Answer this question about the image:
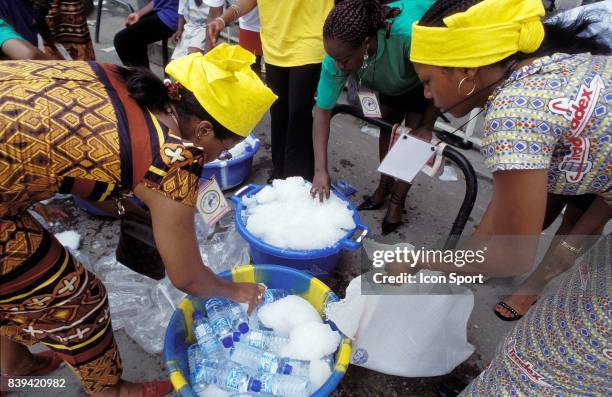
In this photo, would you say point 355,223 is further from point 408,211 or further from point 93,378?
point 93,378

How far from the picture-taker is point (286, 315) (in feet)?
5.67

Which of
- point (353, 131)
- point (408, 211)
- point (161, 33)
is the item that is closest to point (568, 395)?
point (408, 211)

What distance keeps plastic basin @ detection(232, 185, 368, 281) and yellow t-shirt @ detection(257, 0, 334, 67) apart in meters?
0.83

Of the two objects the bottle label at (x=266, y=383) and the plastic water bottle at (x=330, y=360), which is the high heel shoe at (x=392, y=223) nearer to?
the plastic water bottle at (x=330, y=360)

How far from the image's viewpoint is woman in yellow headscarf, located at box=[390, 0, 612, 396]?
34.8 inches

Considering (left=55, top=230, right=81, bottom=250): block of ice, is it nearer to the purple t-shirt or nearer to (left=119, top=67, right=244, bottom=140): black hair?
(left=119, top=67, right=244, bottom=140): black hair

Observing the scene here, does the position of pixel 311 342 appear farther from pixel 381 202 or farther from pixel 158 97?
pixel 381 202

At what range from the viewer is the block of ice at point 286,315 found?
1.73m

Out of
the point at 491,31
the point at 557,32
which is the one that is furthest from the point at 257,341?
the point at 557,32

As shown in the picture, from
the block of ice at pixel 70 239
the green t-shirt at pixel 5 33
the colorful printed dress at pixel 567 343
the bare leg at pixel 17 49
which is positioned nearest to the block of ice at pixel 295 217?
the colorful printed dress at pixel 567 343

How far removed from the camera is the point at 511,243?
3.41 ft

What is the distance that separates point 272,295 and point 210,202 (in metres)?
0.55

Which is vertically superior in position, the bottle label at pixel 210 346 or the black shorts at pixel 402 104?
the black shorts at pixel 402 104
